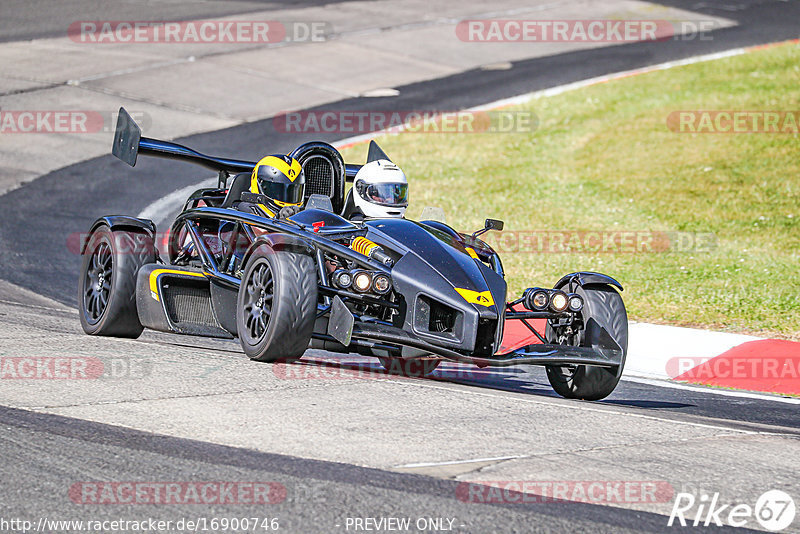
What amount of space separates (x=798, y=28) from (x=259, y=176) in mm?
22194

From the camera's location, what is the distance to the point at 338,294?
7.82 meters

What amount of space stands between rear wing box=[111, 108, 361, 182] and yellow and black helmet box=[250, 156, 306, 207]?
72 centimetres

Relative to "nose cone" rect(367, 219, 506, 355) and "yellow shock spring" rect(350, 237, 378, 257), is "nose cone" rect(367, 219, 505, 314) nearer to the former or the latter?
"nose cone" rect(367, 219, 506, 355)

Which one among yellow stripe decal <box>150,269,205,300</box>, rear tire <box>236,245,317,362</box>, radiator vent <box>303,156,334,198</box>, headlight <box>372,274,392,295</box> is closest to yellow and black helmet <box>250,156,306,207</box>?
radiator vent <box>303,156,334,198</box>

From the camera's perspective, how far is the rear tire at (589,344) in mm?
8055

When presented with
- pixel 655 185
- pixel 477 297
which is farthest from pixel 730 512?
pixel 655 185

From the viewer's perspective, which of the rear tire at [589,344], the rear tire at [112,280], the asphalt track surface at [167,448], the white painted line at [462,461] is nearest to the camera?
the asphalt track surface at [167,448]

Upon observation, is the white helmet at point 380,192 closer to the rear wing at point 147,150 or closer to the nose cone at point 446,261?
the nose cone at point 446,261

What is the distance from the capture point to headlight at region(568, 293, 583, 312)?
26.5 ft

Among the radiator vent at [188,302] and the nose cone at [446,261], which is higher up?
the nose cone at [446,261]

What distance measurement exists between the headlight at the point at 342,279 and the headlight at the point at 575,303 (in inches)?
62.5

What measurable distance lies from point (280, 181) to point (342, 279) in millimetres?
1793

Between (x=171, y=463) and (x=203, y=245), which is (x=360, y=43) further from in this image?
(x=171, y=463)

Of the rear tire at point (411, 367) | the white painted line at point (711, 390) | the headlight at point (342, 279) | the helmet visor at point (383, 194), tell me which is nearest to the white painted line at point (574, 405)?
the headlight at point (342, 279)
